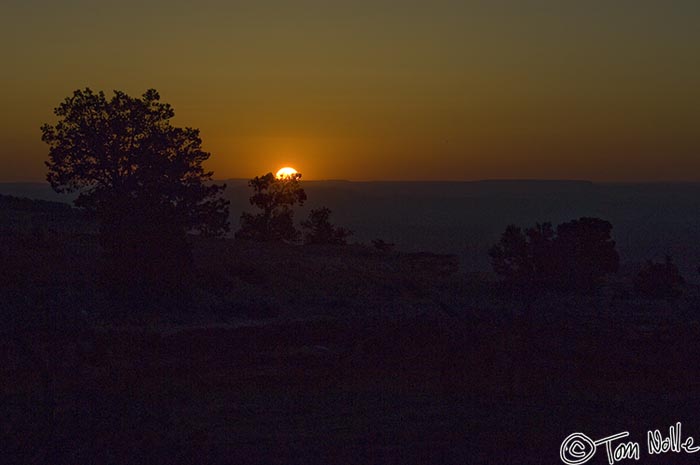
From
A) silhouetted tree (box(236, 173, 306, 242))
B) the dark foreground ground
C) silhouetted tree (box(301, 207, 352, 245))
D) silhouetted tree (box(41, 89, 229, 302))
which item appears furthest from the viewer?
silhouetted tree (box(236, 173, 306, 242))

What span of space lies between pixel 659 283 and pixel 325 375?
85.9ft

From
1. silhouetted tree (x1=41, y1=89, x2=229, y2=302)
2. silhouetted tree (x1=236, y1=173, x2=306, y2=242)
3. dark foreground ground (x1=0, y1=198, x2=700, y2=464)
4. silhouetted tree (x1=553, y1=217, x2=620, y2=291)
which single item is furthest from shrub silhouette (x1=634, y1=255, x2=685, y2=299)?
silhouetted tree (x1=236, y1=173, x2=306, y2=242)

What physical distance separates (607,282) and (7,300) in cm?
2847

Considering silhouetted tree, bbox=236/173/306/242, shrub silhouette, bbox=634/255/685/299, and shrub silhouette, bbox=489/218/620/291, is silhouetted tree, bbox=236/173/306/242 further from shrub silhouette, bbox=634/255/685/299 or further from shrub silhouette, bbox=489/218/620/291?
shrub silhouette, bbox=634/255/685/299

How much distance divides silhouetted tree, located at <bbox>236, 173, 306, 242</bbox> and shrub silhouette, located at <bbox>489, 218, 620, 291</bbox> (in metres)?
25.6

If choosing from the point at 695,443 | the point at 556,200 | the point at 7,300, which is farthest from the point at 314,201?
the point at 695,443

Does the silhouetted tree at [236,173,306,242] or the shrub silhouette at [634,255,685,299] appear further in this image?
the silhouetted tree at [236,173,306,242]

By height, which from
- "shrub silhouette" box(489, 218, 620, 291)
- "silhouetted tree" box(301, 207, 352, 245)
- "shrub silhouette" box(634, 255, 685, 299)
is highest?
"silhouetted tree" box(301, 207, 352, 245)

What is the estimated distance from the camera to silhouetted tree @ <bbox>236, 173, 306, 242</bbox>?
6494 centimetres

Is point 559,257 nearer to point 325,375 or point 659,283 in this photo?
point 659,283

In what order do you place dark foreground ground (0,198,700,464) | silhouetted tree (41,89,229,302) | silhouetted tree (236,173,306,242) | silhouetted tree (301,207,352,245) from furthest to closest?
silhouetted tree (236,173,306,242)
silhouetted tree (301,207,352,245)
silhouetted tree (41,89,229,302)
dark foreground ground (0,198,700,464)

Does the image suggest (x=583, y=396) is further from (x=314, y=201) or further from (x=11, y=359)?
(x=314, y=201)

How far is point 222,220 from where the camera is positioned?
35.8m

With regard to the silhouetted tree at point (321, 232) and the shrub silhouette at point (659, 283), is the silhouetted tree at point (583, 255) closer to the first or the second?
the shrub silhouette at point (659, 283)
